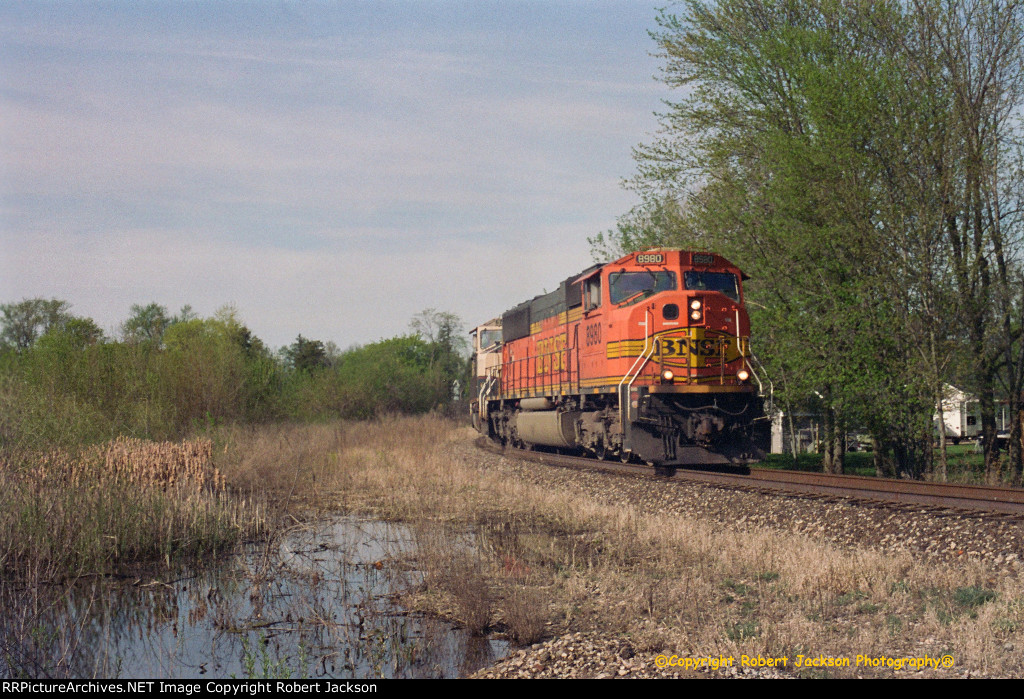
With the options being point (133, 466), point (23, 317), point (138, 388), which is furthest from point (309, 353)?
point (133, 466)

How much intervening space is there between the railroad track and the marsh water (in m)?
6.32

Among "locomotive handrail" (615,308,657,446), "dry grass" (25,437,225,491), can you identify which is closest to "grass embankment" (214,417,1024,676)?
"locomotive handrail" (615,308,657,446)

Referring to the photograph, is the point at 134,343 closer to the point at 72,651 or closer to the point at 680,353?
the point at 680,353

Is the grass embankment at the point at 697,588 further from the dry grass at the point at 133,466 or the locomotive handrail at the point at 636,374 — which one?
the dry grass at the point at 133,466

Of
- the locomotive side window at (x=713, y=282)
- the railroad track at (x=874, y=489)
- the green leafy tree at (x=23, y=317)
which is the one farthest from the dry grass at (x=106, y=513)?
the green leafy tree at (x=23, y=317)

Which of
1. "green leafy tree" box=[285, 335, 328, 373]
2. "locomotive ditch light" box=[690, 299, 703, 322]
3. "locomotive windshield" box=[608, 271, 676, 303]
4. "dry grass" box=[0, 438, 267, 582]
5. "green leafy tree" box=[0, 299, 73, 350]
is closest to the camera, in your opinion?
"dry grass" box=[0, 438, 267, 582]

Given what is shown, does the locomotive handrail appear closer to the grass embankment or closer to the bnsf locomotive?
the bnsf locomotive

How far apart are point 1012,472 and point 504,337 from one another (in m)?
14.4

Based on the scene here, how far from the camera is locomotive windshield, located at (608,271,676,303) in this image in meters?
15.9

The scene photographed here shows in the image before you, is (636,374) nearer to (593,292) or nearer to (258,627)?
(593,292)

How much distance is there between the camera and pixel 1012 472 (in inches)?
640

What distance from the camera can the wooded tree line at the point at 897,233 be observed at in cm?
1680

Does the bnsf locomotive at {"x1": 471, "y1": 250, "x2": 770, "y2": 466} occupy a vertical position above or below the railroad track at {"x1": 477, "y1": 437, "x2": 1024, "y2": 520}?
above

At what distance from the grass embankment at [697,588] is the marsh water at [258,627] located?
20.9 inches
